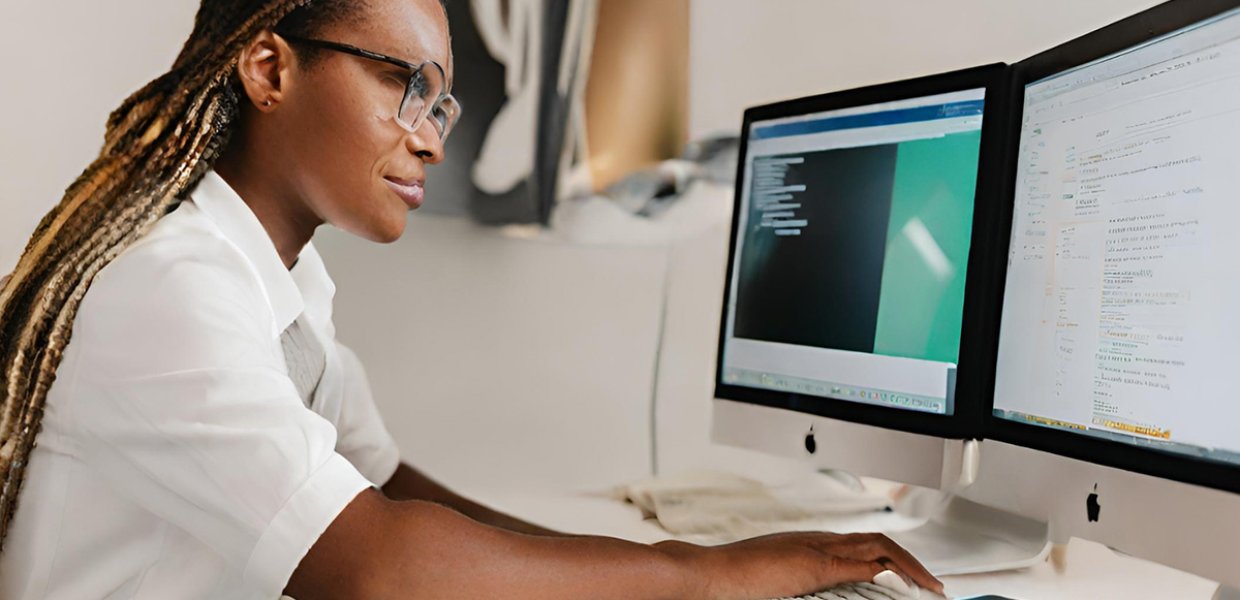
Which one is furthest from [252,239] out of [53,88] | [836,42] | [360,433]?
[836,42]

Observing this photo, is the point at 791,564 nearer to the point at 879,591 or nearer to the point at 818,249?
the point at 879,591

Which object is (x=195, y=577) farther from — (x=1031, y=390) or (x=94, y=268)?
(x=1031, y=390)

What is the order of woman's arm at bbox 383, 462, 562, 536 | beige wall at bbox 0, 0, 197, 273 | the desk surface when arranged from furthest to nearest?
1. beige wall at bbox 0, 0, 197, 273
2. woman's arm at bbox 383, 462, 562, 536
3. the desk surface

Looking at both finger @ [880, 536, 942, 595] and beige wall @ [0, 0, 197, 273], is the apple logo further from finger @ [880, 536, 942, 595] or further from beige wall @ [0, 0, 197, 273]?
beige wall @ [0, 0, 197, 273]

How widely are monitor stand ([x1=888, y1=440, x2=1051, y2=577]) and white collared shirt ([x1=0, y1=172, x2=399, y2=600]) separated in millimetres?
605

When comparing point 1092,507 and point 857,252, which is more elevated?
point 857,252

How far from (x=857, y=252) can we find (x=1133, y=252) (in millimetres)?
366

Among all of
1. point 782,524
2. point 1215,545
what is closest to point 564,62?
point 782,524

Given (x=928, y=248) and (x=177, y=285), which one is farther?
(x=928, y=248)

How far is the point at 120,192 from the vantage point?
3.01 ft

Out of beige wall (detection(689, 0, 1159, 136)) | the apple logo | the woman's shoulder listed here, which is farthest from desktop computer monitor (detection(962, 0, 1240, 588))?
beige wall (detection(689, 0, 1159, 136))

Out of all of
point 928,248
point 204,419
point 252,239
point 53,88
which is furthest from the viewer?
point 53,88

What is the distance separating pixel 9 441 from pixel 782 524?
2.59 feet

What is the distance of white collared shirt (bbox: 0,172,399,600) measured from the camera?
2.36 feet
